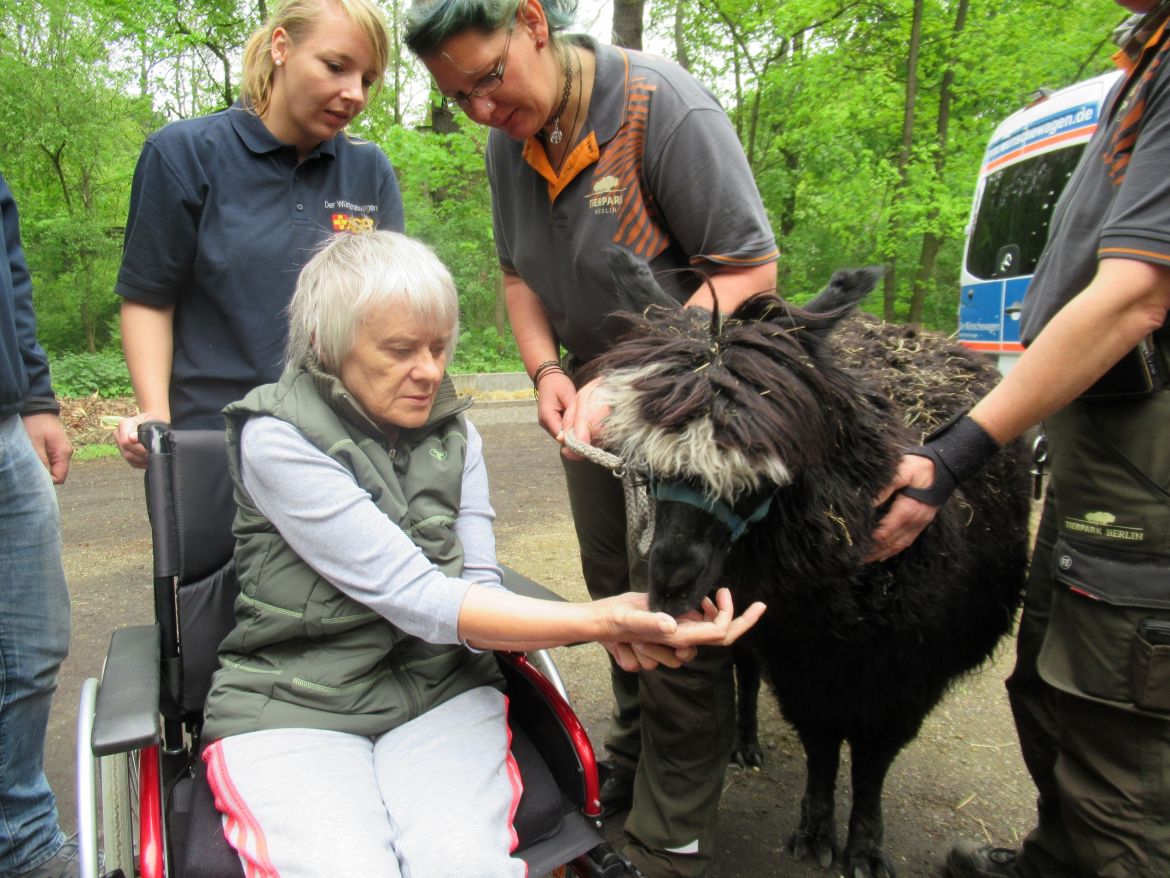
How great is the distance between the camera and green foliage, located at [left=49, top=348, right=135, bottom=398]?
11.6m

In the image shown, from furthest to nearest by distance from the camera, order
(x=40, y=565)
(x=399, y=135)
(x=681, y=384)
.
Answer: (x=399, y=135)
(x=40, y=565)
(x=681, y=384)

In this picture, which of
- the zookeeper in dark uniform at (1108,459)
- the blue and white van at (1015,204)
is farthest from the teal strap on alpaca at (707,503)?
the blue and white van at (1015,204)

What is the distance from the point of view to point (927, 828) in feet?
10.1

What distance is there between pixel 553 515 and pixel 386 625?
489cm

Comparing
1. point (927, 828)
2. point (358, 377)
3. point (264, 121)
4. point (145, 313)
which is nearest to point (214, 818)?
point (358, 377)

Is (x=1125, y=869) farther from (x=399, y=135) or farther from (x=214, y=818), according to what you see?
(x=399, y=135)

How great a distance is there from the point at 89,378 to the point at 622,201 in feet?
39.9

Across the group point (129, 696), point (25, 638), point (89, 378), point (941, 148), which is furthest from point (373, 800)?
point (941, 148)

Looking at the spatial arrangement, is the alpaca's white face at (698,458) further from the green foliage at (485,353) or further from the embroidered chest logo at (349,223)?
the green foliage at (485,353)

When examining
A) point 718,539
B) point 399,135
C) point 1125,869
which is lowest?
point 1125,869

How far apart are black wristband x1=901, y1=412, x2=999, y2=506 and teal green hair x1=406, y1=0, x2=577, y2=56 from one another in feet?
5.50

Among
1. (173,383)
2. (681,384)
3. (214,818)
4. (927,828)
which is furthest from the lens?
(927,828)

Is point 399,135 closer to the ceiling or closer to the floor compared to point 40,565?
closer to the ceiling

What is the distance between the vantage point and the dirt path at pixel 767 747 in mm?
3027
